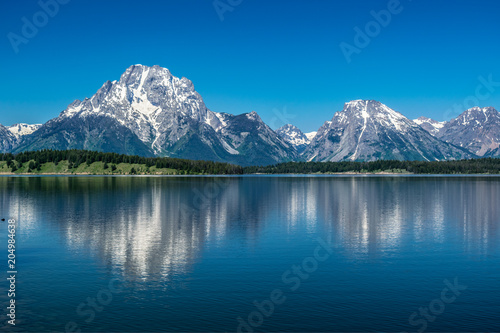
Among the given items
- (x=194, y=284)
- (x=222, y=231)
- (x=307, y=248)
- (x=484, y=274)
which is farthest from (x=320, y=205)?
(x=194, y=284)

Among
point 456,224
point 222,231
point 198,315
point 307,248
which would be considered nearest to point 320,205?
point 456,224

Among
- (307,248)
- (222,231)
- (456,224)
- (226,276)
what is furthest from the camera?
(456,224)

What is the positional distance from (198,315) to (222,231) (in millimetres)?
43196

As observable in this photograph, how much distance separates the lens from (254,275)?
160ft

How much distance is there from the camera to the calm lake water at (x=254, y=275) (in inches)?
1390

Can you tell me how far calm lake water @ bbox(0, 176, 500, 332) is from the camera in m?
35.3

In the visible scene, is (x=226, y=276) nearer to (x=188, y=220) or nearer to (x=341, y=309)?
(x=341, y=309)

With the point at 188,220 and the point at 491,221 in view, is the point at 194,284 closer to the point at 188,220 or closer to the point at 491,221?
the point at 188,220

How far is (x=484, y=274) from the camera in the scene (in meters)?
49.3

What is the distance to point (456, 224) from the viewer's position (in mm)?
88938

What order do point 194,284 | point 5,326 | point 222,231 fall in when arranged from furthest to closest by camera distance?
1. point 222,231
2. point 194,284
3. point 5,326

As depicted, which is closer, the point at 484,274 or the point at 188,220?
the point at 484,274

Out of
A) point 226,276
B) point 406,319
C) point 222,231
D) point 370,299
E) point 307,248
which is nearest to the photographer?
point 406,319

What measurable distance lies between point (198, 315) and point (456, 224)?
69610mm
